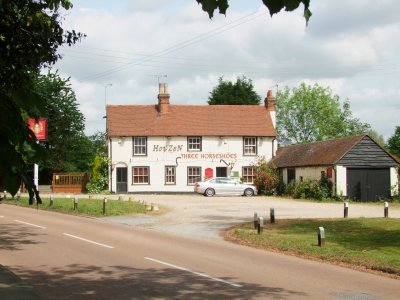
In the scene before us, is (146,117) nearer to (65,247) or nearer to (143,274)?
(65,247)

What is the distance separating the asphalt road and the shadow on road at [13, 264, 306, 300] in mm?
16

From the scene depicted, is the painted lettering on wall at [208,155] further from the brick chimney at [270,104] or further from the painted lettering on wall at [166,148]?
the brick chimney at [270,104]

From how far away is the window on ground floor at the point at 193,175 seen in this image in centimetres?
4938

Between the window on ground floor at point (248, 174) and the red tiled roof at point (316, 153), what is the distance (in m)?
2.09

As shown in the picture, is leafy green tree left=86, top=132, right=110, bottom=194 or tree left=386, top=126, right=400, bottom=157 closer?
leafy green tree left=86, top=132, right=110, bottom=194

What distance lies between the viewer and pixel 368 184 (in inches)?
1606

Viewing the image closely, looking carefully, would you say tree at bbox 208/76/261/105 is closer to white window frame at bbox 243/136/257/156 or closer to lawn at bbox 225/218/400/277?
white window frame at bbox 243/136/257/156

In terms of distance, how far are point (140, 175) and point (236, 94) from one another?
27.0 meters

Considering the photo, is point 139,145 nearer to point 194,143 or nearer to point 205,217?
point 194,143

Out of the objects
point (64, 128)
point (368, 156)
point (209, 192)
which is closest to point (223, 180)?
point (209, 192)

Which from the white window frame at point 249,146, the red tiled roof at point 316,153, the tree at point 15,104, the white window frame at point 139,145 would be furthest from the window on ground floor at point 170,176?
the tree at point 15,104

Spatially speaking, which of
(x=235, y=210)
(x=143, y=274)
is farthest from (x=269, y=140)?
(x=143, y=274)

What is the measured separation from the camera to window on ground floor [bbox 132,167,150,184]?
48.7m

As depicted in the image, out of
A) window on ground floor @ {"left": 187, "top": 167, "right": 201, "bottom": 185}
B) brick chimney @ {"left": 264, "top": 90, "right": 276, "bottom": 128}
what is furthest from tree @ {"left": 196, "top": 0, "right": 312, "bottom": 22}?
brick chimney @ {"left": 264, "top": 90, "right": 276, "bottom": 128}
